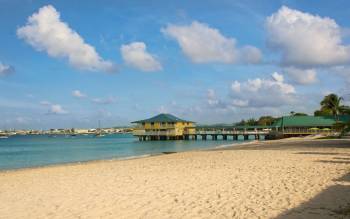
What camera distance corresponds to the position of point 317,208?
7.38 meters

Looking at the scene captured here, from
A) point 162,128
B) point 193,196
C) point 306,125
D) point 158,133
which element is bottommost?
point 193,196

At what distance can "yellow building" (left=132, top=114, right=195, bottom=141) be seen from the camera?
75.7 m

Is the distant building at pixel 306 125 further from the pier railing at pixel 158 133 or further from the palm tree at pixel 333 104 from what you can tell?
the pier railing at pixel 158 133

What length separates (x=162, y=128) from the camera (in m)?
76.1

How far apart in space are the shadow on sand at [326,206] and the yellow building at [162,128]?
6653 cm

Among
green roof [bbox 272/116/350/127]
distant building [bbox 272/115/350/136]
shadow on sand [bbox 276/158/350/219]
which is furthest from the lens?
green roof [bbox 272/116/350/127]

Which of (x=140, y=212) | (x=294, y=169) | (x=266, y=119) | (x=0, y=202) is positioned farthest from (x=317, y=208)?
(x=266, y=119)

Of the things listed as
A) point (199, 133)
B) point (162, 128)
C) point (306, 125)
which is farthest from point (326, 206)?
point (199, 133)

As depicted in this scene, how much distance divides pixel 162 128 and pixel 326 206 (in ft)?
226

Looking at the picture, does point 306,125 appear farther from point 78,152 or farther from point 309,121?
Result: point 78,152

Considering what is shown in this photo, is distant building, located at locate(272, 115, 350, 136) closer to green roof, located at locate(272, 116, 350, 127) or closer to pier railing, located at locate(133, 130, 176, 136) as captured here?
green roof, located at locate(272, 116, 350, 127)

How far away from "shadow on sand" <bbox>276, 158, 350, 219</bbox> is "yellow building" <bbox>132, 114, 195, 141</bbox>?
66.5 m

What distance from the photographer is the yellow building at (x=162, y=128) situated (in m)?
75.7

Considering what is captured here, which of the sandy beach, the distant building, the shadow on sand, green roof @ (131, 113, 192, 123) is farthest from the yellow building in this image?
the shadow on sand
